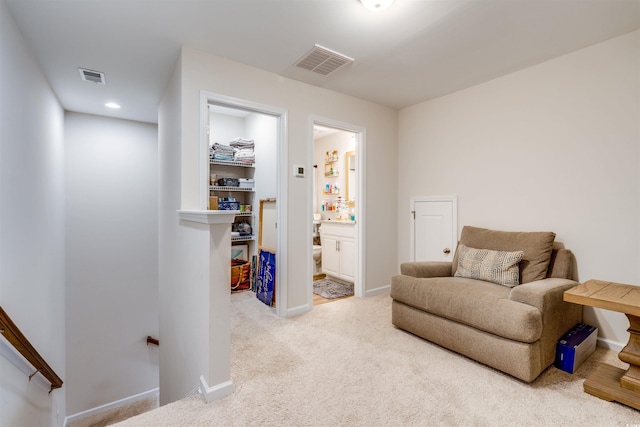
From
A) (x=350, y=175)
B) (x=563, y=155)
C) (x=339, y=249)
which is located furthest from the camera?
(x=350, y=175)

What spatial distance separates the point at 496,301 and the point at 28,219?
353 cm

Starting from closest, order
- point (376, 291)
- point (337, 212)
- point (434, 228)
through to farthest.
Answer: point (434, 228) < point (376, 291) < point (337, 212)

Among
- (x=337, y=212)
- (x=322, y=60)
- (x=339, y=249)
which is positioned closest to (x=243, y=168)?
(x=337, y=212)

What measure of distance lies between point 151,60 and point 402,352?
325 cm

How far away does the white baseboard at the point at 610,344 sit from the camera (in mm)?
2227

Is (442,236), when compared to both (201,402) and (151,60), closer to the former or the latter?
(201,402)

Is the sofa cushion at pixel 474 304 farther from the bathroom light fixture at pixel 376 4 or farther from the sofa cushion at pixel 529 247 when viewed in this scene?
the bathroom light fixture at pixel 376 4

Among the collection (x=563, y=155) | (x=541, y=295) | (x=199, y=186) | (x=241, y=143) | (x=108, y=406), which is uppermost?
(x=241, y=143)

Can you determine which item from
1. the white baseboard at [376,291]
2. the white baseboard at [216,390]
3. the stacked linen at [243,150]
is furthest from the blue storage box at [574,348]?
the stacked linen at [243,150]

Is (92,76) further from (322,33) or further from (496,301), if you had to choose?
(496,301)

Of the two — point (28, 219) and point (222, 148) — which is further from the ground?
point (222, 148)

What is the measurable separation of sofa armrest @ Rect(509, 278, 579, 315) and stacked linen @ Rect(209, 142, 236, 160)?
3655mm

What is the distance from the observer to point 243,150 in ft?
14.1

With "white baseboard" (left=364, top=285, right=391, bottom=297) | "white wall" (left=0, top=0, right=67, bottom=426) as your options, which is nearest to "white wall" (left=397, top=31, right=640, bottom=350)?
"white baseboard" (left=364, top=285, right=391, bottom=297)
